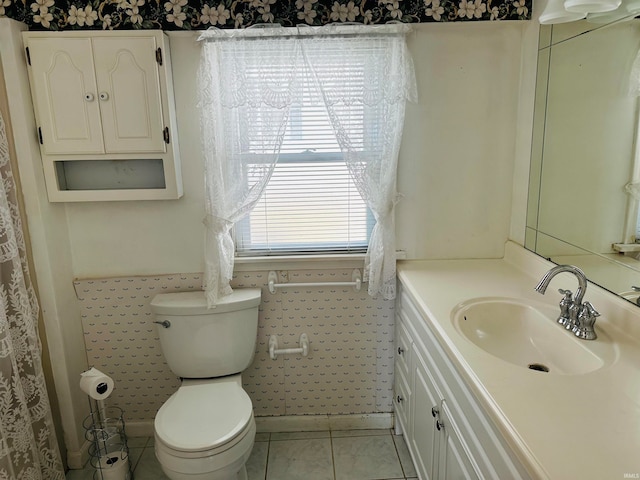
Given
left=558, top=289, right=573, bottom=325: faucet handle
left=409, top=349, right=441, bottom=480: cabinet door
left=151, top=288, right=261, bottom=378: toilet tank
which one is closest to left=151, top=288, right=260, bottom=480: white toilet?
left=151, top=288, right=261, bottom=378: toilet tank

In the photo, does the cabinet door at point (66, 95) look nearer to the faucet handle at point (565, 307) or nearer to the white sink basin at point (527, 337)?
the white sink basin at point (527, 337)

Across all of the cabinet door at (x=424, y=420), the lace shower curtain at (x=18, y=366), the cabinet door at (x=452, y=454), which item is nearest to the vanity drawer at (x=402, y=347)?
the cabinet door at (x=424, y=420)

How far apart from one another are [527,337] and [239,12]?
1.69 m

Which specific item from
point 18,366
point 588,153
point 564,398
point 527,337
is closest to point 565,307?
point 527,337

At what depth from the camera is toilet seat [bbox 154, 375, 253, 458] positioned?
1661 mm

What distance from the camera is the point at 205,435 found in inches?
66.8

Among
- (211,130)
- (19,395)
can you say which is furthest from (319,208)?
(19,395)

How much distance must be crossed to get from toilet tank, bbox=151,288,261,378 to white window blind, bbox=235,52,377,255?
0.28 m

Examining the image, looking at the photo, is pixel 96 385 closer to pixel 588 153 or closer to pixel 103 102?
pixel 103 102

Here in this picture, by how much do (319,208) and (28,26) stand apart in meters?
1.42

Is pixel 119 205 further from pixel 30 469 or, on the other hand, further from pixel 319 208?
pixel 30 469

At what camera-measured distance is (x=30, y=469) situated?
1.78 m

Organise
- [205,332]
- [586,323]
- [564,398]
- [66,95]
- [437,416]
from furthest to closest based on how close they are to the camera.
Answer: [205,332] → [66,95] → [437,416] → [586,323] → [564,398]

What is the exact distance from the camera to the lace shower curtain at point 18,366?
5.33 feet
